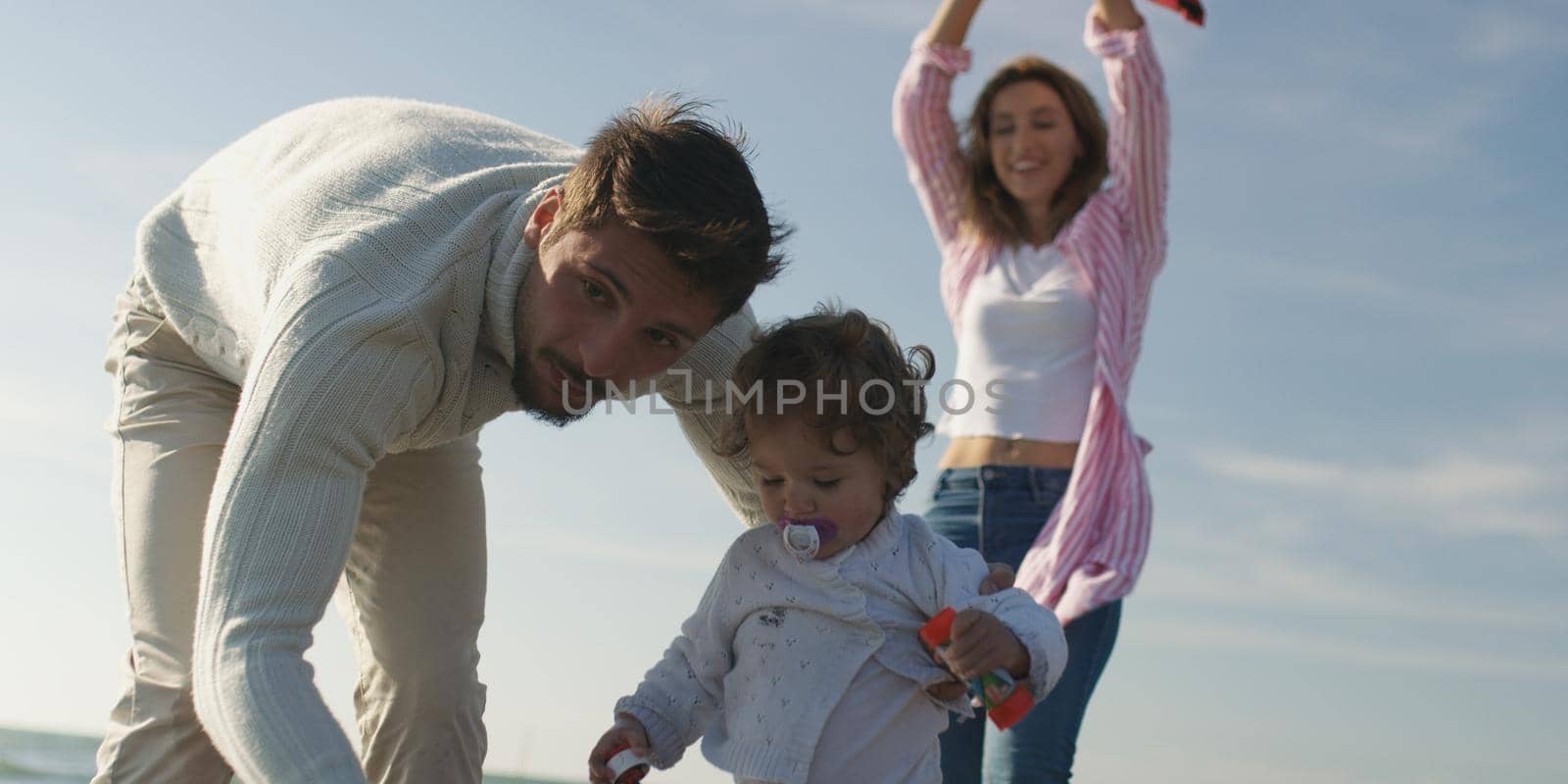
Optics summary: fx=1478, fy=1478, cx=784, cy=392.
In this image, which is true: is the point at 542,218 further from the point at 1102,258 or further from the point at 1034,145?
the point at 1034,145

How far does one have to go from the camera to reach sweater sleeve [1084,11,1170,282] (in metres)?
3.91

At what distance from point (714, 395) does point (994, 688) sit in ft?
2.72

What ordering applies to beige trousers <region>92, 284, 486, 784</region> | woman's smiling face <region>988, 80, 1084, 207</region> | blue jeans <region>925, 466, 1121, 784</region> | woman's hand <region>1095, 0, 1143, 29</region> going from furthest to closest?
woman's hand <region>1095, 0, 1143, 29</region> < woman's smiling face <region>988, 80, 1084, 207</region> < blue jeans <region>925, 466, 1121, 784</region> < beige trousers <region>92, 284, 486, 784</region>

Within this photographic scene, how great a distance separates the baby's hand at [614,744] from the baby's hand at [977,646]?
54 centimetres

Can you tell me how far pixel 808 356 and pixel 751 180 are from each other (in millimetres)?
339

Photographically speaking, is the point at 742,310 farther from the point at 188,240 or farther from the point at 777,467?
the point at 188,240

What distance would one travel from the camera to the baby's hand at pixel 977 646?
2.24m

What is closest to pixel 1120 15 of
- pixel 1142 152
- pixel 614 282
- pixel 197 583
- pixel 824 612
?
pixel 1142 152

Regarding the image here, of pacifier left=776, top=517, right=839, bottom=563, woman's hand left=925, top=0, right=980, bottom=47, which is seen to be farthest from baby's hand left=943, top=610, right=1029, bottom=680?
woman's hand left=925, top=0, right=980, bottom=47

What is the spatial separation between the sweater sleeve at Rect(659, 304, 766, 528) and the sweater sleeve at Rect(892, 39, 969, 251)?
1493 millimetres

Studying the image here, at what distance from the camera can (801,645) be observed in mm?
2414

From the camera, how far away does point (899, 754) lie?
2404 millimetres

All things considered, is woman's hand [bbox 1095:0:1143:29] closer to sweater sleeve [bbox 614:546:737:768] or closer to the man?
the man

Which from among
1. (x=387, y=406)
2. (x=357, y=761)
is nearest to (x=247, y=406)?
(x=387, y=406)
